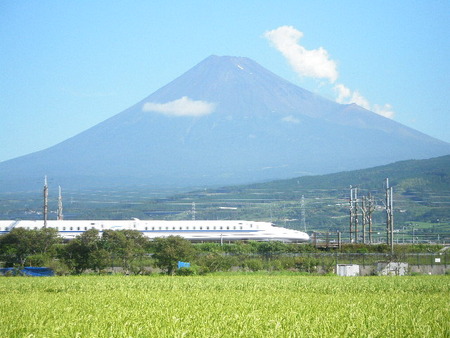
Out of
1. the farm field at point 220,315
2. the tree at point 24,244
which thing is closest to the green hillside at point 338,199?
the tree at point 24,244

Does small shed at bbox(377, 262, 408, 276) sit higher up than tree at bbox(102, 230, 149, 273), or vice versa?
tree at bbox(102, 230, 149, 273)

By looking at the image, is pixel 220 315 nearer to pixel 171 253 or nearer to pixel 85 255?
pixel 171 253

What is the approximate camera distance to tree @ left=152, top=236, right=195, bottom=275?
3972cm

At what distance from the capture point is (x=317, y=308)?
54.6 feet

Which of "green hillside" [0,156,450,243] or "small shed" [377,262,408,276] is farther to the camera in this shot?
"green hillside" [0,156,450,243]

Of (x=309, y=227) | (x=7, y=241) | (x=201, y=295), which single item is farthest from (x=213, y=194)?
(x=201, y=295)

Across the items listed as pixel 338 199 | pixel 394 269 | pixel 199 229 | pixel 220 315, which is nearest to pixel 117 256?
pixel 394 269

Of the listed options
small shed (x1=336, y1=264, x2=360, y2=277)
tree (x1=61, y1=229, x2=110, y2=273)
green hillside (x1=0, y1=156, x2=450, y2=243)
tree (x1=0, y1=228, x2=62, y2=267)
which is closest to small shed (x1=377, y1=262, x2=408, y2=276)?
small shed (x1=336, y1=264, x2=360, y2=277)

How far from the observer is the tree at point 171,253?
39719 mm

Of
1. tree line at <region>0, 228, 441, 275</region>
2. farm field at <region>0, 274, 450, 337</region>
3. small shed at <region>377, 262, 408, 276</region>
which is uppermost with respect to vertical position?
farm field at <region>0, 274, 450, 337</region>

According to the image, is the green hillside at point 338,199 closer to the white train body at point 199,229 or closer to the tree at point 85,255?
the white train body at point 199,229

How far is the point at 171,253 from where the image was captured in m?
39.6

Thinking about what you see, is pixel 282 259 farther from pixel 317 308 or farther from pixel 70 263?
pixel 317 308

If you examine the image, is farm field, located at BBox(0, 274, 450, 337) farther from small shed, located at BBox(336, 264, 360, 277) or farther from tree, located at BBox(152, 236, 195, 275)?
small shed, located at BBox(336, 264, 360, 277)
